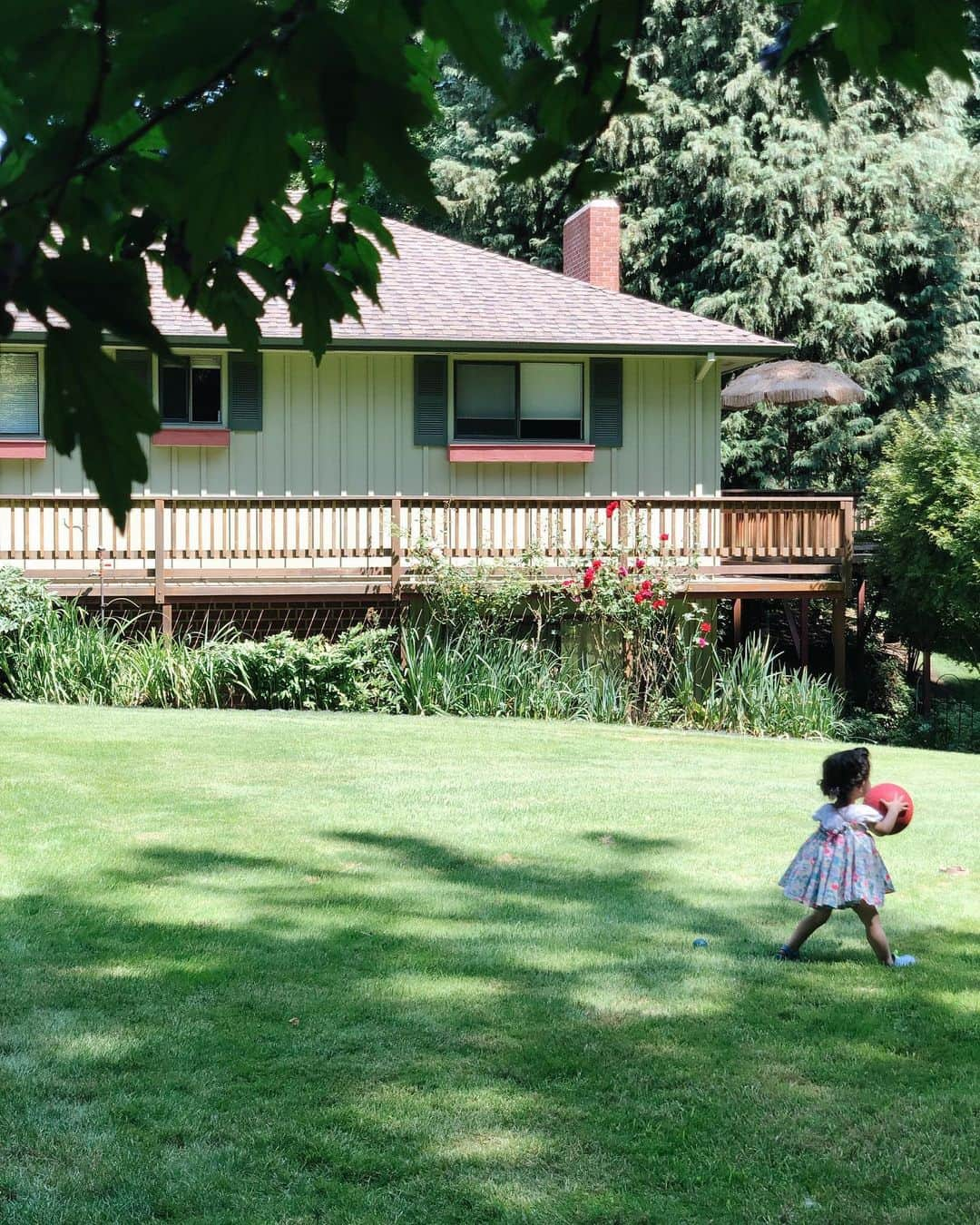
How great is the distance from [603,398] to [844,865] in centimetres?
1439

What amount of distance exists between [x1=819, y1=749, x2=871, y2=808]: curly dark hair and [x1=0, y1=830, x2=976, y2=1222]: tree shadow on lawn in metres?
0.79

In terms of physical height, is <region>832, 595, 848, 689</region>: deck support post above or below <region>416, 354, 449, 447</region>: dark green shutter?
below

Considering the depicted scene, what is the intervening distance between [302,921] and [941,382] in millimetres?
25881

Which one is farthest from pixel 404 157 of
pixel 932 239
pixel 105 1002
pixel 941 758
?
pixel 932 239

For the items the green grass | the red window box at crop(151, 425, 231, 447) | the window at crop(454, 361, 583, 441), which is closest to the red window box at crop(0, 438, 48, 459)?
the red window box at crop(151, 425, 231, 447)

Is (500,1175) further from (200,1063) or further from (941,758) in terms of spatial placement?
(941,758)

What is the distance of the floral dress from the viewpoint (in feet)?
21.1

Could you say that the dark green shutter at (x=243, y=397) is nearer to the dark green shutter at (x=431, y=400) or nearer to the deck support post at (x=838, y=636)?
the dark green shutter at (x=431, y=400)

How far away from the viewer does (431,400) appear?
1998 centimetres

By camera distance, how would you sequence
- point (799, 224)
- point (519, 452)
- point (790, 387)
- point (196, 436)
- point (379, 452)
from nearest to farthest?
point (196, 436)
point (519, 452)
point (379, 452)
point (790, 387)
point (799, 224)

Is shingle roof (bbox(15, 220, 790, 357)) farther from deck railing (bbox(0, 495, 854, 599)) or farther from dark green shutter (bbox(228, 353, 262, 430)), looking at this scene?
deck railing (bbox(0, 495, 854, 599))

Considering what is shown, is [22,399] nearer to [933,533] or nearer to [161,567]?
[161,567]

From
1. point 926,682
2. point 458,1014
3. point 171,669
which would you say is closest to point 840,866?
point 458,1014

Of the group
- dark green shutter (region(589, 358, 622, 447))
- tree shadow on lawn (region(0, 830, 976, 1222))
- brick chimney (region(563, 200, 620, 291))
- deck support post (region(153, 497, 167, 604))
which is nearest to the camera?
tree shadow on lawn (region(0, 830, 976, 1222))
